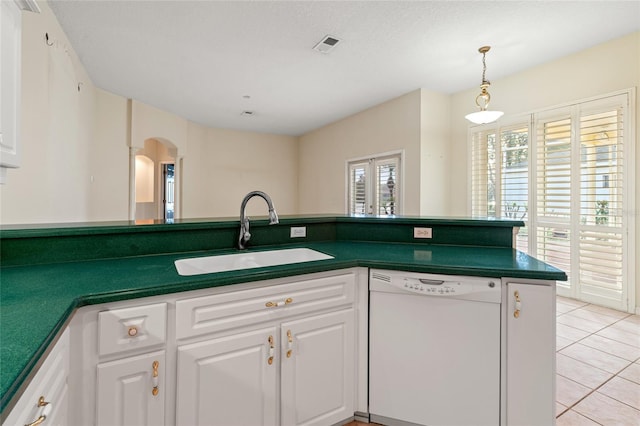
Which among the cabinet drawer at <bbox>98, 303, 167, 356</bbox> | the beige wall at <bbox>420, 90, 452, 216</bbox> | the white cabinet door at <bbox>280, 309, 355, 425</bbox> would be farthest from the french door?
the cabinet drawer at <bbox>98, 303, 167, 356</bbox>

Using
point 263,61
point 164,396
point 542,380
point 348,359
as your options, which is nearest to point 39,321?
point 164,396

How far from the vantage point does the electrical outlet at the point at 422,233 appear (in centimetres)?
213

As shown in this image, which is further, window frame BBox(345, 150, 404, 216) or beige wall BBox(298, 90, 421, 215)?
window frame BBox(345, 150, 404, 216)

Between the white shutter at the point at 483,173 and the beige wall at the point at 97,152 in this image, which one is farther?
the white shutter at the point at 483,173

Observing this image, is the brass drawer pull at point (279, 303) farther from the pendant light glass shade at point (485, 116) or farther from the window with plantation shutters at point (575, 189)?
the window with plantation shutters at point (575, 189)

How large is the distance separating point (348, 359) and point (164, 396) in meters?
0.83

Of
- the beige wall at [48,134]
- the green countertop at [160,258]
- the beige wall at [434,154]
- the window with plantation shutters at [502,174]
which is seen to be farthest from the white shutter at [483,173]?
the beige wall at [48,134]

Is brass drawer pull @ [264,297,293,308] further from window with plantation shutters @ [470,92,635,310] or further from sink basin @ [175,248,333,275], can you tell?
window with plantation shutters @ [470,92,635,310]

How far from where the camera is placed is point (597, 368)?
221 centimetres

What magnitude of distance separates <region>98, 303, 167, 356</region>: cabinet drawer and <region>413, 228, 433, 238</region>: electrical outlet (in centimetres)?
161

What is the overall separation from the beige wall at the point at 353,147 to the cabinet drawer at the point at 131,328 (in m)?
4.04

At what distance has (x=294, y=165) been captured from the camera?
7996mm

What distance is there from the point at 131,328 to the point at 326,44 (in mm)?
3178

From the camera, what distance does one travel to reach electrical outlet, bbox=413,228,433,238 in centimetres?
213
